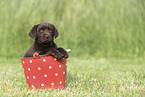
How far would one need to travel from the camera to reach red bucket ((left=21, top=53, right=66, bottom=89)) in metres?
2.84

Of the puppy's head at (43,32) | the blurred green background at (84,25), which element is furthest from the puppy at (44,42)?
the blurred green background at (84,25)

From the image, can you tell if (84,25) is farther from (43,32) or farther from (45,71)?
(45,71)

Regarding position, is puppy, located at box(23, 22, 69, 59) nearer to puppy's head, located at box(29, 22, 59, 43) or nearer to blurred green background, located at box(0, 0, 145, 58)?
puppy's head, located at box(29, 22, 59, 43)

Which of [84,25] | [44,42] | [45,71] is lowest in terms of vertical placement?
[45,71]

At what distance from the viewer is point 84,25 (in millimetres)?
7148

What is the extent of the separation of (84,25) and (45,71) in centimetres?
449

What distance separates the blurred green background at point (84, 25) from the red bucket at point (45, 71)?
3669 millimetres

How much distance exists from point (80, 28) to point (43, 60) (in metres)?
4.40

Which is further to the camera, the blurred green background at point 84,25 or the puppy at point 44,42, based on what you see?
the blurred green background at point 84,25

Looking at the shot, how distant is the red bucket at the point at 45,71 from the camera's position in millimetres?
2836

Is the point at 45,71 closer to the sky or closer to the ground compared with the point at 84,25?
closer to the ground

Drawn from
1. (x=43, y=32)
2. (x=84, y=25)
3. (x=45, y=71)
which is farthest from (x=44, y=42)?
(x=84, y=25)

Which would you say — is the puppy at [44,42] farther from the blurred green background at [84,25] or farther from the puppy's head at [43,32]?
the blurred green background at [84,25]

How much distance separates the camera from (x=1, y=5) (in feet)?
23.3
